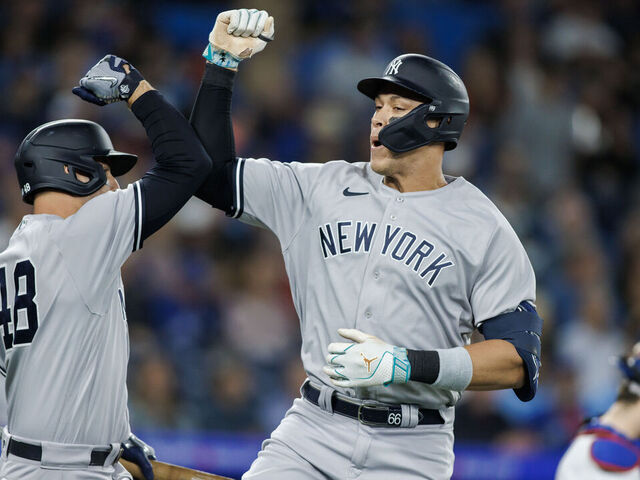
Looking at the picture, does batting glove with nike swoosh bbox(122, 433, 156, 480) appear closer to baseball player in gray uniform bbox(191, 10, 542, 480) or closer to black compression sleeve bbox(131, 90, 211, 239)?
baseball player in gray uniform bbox(191, 10, 542, 480)

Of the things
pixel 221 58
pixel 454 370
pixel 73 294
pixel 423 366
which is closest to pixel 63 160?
pixel 73 294

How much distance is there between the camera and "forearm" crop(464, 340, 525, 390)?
3627mm

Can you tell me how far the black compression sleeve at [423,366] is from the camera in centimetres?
352

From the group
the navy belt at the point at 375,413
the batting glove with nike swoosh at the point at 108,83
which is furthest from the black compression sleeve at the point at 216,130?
the navy belt at the point at 375,413

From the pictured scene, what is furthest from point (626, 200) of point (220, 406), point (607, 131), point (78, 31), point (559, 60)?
point (78, 31)

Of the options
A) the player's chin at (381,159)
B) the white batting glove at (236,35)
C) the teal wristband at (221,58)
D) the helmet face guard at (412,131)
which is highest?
the white batting glove at (236,35)

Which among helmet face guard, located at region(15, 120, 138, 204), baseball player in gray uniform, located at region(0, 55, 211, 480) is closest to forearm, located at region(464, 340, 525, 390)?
baseball player in gray uniform, located at region(0, 55, 211, 480)

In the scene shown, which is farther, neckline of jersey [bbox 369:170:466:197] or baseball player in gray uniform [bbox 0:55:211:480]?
neckline of jersey [bbox 369:170:466:197]

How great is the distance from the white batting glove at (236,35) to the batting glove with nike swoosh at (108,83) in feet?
1.08

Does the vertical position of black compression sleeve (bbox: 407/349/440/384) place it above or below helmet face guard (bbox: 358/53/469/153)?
below

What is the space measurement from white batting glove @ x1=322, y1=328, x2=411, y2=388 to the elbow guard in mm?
411

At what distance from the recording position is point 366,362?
346 cm

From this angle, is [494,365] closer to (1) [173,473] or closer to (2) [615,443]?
(2) [615,443]

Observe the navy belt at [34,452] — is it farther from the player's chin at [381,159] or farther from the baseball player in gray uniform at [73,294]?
the player's chin at [381,159]
